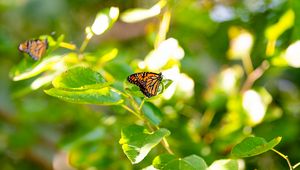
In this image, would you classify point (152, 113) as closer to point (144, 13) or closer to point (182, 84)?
point (144, 13)

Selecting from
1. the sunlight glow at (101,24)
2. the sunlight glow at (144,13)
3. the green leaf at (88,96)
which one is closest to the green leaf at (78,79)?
the green leaf at (88,96)

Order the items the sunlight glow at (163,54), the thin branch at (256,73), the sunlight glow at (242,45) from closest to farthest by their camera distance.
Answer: the sunlight glow at (163,54) → the thin branch at (256,73) → the sunlight glow at (242,45)

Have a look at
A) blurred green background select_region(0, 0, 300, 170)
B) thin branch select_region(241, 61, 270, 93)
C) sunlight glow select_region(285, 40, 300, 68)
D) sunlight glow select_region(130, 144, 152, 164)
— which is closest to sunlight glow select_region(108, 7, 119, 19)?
blurred green background select_region(0, 0, 300, 170)

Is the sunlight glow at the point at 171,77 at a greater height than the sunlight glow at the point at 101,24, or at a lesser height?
lesser

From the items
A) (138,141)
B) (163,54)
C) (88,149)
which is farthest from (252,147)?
(88,149)

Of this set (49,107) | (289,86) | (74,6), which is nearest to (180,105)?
(49,107)

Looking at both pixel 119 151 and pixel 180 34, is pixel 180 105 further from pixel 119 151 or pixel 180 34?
pixel 180 34

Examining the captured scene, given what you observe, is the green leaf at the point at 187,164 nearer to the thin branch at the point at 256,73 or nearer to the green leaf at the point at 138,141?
the green leaf at the point at 138,141

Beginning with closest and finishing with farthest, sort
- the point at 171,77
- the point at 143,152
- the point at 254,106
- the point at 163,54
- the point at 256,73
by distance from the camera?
the point at 143,152, the point at 171,77, the point at 163,54, the point at 254,106, the point at 256,73
